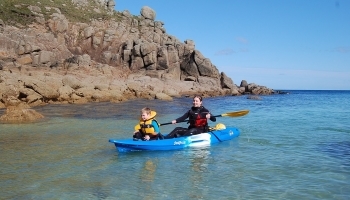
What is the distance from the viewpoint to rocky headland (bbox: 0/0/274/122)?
37.1 m

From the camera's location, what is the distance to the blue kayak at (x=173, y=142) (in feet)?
32.0

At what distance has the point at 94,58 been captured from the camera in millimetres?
54031

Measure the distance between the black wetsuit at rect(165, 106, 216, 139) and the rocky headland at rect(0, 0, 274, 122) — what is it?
20.9m

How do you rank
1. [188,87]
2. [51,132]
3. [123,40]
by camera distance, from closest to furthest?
[51,132] < [188,87] < [123,40]

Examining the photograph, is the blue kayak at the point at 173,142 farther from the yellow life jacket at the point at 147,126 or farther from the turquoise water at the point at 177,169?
the yellow life jacket at the point at 147,126

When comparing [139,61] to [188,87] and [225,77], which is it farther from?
[225,77]

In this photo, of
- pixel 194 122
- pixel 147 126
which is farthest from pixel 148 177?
pixel 194 122

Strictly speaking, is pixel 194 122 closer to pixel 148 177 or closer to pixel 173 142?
pixel 173 142

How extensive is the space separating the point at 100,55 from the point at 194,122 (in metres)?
46.3

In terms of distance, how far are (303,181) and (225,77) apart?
177ft

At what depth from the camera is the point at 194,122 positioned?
11.3 metres

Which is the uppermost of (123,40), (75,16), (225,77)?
(75,16)

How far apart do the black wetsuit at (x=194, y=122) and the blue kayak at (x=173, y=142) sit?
1.02 feet

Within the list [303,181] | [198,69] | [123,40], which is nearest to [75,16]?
[123,40]
